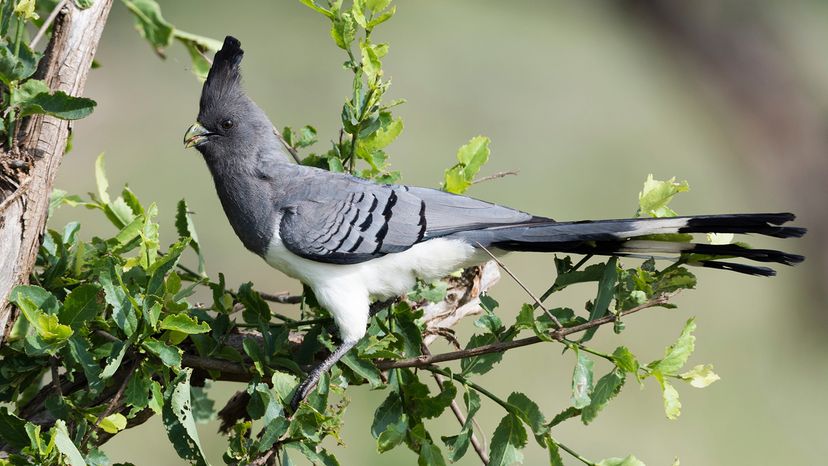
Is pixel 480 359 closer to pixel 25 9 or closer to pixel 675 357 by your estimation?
pixel 675 357

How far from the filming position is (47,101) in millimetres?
1767

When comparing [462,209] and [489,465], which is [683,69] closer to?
[462,209]

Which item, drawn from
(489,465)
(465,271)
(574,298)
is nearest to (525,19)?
(574,298)

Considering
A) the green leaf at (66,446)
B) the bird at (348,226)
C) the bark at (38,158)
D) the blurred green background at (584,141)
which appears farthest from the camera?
the blurred green background at (584,141)

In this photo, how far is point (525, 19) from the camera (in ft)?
22.5

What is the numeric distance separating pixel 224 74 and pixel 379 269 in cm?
60

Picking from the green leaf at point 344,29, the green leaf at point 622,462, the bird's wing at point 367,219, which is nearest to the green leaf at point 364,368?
the bird's wing at point 367,219

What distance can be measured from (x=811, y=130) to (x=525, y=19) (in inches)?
84.4

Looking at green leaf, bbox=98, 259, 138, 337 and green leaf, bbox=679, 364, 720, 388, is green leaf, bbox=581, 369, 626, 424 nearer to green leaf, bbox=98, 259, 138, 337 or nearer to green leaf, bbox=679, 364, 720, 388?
green leaf, bbox=679, 364, 720, 388

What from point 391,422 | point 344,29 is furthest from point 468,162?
point 391,422

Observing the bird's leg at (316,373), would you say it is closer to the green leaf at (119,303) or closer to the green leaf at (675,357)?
the green leaf at (119,303)

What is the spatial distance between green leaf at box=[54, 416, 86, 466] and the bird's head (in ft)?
2.75

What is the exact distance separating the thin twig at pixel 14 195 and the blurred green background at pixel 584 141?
2159 millimetres

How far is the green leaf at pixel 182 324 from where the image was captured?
1.74m
